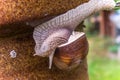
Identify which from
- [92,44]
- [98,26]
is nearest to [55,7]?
[92,44]

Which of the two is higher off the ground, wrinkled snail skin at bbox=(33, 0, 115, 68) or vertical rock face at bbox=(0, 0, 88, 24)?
vertical rock face at bbox=(0, 0, 88, 24)

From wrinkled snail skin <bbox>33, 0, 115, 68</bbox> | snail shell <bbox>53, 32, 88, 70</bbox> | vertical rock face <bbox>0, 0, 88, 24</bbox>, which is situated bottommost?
snail shell <bbox>53, 32, 88, 70</bbox>
